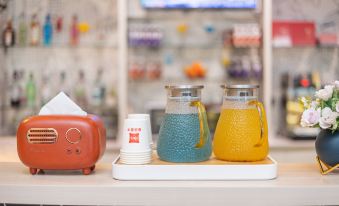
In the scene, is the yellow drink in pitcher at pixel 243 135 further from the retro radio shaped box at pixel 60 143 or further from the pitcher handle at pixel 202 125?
the retro radio shaped box at pixel 60 143

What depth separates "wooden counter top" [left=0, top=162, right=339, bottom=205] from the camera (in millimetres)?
1446

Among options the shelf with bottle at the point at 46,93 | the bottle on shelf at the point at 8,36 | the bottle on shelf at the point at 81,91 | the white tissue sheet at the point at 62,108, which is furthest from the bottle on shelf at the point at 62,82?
the white tissue sheet at the point at 62,108

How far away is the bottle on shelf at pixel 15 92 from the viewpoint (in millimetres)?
4422

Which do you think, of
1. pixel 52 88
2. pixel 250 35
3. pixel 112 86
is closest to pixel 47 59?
pixel 52 88

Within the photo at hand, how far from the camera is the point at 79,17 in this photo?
451 centimetres

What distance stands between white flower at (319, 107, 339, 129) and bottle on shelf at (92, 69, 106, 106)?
2.99 m

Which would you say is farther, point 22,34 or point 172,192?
point 22,34

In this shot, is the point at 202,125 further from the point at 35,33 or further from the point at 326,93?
the point at 35,33

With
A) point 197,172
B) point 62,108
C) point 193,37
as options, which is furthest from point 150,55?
point 197,172

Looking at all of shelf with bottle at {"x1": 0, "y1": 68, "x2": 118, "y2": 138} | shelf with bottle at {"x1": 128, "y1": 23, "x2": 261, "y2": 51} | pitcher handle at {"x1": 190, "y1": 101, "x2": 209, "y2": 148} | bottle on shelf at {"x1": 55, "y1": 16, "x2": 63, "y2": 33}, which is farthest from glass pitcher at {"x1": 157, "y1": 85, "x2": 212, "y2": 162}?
bottle on shelf at {"x1": 55, "y1": 16, "x2": 63, "y2": 33}

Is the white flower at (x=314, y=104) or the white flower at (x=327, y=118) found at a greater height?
the white flower at (x=314, y=104)

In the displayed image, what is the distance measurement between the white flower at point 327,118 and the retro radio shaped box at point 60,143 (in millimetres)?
797

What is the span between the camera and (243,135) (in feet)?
5.29

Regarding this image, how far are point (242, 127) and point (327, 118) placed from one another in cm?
31
